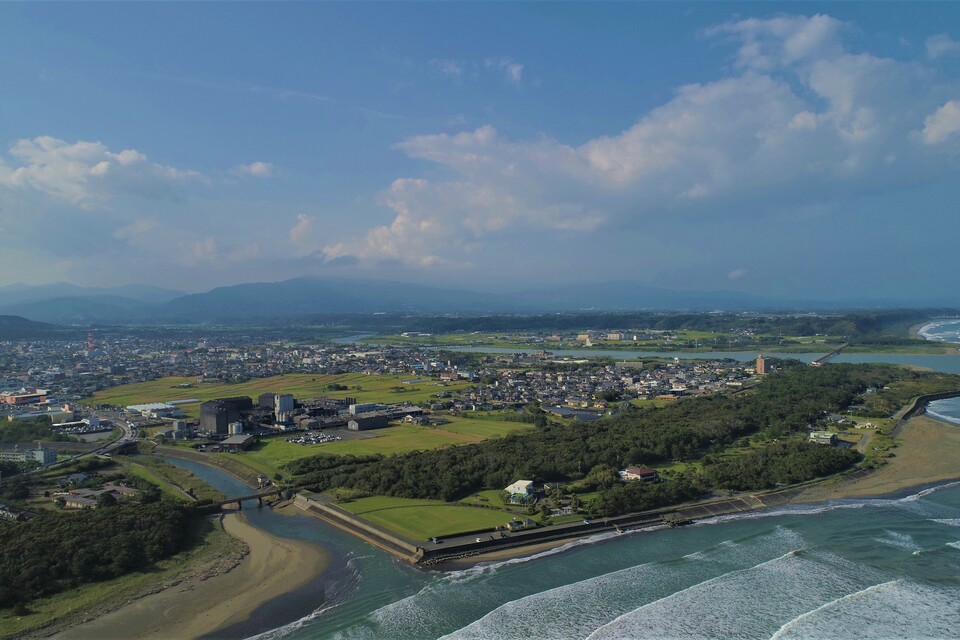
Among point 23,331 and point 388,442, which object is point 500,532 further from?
point 23,331

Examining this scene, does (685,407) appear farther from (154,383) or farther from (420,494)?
(154,383)

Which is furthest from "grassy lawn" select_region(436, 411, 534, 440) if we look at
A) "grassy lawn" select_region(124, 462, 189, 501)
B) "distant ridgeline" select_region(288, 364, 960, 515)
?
"grassy lawn" select_region(124, 462, 189, 501)

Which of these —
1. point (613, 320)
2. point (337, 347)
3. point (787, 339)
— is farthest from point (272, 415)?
point (613, 320)

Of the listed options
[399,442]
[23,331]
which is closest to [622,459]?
[399,442]

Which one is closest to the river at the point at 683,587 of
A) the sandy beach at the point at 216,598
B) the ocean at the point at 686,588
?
the ocean at the point at 686,588

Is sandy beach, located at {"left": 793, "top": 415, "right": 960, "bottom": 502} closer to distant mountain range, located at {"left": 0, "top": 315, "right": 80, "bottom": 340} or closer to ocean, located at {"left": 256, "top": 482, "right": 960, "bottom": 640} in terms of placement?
ocean, located at {"left": 256, "top": 482, "right": 960, "bottom": 640}

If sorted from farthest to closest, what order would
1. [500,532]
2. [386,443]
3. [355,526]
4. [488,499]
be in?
[386,443] → [488,499] → [355,526] → [500,532]

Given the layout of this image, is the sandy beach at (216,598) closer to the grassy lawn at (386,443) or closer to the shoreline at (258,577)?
the shoreline at (258,577)
